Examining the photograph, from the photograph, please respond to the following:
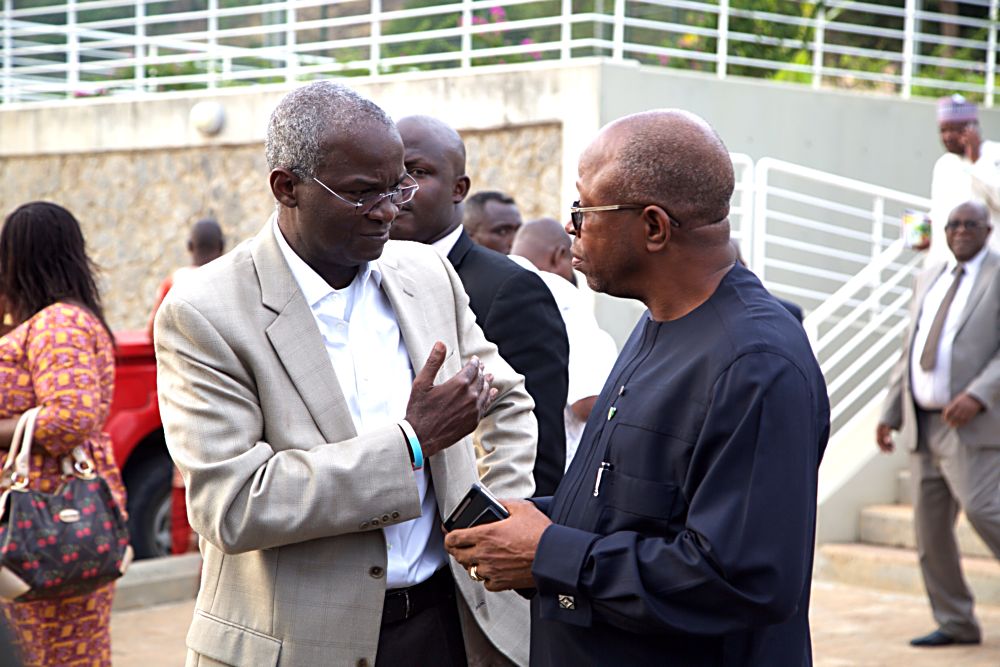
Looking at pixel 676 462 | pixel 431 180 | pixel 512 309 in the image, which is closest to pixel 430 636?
pixel 676 462

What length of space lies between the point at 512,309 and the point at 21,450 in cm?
186

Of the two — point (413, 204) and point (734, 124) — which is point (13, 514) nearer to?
point (413, 204)

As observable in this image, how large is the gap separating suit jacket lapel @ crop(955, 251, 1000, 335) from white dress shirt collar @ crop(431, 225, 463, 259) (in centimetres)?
451

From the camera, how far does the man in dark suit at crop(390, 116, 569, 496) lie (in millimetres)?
3717

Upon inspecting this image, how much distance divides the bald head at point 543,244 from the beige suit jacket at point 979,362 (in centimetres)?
259

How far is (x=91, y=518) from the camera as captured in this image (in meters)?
4.48

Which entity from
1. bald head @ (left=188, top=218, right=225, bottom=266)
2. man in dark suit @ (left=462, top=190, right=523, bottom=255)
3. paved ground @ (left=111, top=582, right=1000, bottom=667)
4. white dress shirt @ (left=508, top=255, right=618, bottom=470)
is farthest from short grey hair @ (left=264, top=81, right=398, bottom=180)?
bald head @ (left=188, top=218, right=225, bottom=266)

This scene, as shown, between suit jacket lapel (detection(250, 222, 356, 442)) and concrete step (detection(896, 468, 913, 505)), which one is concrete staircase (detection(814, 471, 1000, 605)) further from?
suit jacket lapel (detection(250, 222, 356, 442))

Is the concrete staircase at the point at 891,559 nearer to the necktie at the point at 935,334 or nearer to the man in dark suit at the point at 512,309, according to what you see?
the necktie at the point at 935,334

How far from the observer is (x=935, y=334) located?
7570 millimetres

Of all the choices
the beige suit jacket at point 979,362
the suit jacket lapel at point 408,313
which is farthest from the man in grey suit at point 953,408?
the suit jacket lapel at point 408,313

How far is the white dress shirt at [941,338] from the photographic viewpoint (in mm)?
7504

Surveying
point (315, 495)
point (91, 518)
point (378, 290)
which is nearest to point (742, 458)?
point (315, 495)

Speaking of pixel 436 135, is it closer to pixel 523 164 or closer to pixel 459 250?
pixel 459 250
